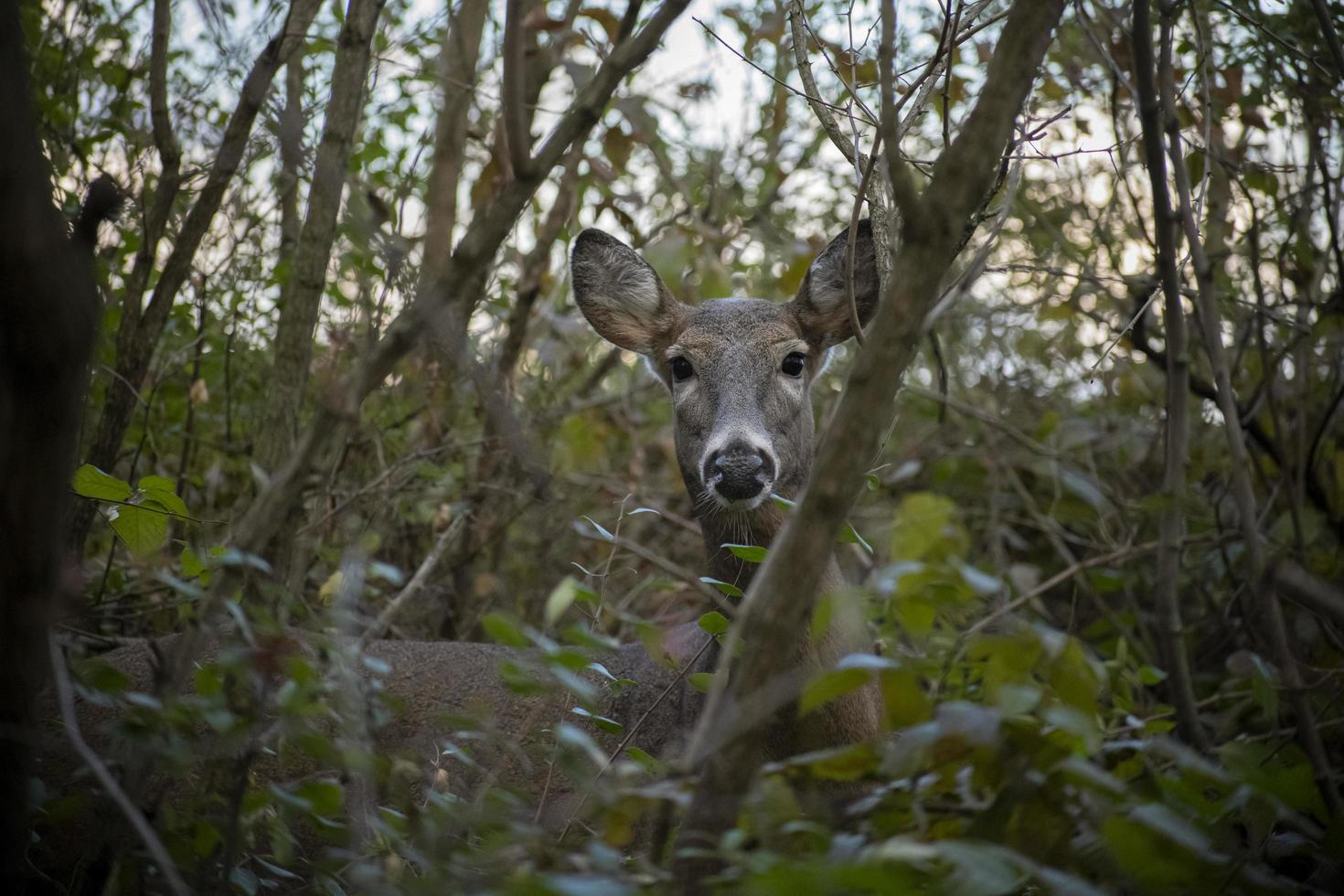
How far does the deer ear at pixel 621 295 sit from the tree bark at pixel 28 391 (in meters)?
3.28

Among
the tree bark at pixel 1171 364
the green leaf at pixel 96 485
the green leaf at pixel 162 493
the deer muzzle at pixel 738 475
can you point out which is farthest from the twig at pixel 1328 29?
the green leaf at pixel 96 485

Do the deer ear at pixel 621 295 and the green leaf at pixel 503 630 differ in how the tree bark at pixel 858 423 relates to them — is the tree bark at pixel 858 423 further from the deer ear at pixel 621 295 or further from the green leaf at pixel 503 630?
the deer ear at pixel 621 295

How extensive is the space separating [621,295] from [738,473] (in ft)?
5.22

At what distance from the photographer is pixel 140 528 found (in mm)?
2773

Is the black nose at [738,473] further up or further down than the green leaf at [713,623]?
further up

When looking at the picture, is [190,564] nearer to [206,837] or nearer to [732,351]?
[206,837]

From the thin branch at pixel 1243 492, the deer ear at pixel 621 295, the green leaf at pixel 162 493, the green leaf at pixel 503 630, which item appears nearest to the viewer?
the green leaf at pixel 503 630

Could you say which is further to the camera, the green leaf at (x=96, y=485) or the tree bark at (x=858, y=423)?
the green leaf at (x=96, y=485)

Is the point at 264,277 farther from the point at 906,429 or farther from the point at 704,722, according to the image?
the point at 906,429

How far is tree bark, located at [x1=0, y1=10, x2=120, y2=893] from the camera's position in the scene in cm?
174

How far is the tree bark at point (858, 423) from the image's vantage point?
6.04 ft

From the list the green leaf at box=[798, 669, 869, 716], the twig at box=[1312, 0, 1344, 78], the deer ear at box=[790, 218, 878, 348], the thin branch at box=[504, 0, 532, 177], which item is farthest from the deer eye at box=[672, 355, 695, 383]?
the green leaf at box=[798, 669, 869, 716]

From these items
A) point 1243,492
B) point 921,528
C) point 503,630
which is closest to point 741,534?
point 1243,492

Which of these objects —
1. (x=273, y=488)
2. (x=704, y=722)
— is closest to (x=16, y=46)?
(x=273, y=488)
